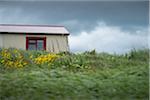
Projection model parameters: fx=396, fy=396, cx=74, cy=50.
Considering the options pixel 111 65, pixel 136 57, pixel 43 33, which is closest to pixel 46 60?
pixel 111 65

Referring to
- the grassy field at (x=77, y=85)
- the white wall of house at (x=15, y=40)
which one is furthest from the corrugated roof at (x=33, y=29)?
the grassy field at (x=77, y=85)

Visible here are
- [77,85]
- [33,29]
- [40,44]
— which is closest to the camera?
[77,85]

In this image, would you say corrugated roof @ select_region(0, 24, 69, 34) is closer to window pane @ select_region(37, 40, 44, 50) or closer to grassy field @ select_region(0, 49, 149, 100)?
window pane @ select_region(37, 40, 44, 50)

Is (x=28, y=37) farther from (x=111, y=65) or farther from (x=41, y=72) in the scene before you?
(x=41, y=72)

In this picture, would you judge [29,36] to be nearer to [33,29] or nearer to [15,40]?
[33,29]

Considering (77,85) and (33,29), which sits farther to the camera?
(33,29)

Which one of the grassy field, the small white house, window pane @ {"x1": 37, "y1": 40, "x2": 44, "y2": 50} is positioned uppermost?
the small white house

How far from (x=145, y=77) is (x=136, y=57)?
3.97 metres

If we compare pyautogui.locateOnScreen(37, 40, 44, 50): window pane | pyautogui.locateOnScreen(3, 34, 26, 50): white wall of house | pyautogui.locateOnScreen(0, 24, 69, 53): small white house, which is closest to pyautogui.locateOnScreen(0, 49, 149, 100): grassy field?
pyautogui.locateOnScreen(0, 24, 69, 53): small white house

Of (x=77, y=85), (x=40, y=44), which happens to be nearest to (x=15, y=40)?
(x=40, y=44)

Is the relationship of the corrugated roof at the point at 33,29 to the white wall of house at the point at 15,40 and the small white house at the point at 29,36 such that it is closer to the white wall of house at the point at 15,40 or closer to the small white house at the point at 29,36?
the small white house at the point at 29,36

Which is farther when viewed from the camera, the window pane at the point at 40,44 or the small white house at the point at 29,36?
the window pane at the point at 40,44

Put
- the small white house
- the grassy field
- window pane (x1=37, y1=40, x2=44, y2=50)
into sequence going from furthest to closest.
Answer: window pane (x1=37, y1=40, x2=44, y2=50)
the small white house
the grassy field

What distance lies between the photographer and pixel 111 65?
10.6 m
